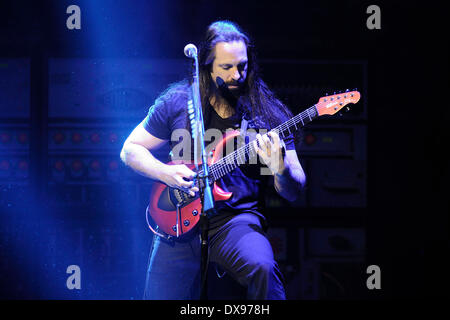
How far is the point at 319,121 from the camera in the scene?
3.61 m

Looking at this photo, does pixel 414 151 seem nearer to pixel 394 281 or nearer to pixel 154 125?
pixel 394 281

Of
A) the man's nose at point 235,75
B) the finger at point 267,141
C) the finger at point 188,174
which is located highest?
the man's nose at point 235,75

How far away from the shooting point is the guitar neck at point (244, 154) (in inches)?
86.2

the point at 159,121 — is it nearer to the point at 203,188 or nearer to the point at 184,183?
the point at 184,183

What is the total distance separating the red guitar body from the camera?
7.14 ft

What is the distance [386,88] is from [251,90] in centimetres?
161

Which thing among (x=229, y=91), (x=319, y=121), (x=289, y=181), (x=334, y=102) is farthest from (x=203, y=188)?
(x=319, y=121)

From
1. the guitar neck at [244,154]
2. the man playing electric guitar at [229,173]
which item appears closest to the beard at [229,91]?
the man playing electric guitar at [229,173]

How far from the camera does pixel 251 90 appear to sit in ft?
7.98

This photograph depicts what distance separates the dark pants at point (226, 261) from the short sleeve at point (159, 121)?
21.0 inches

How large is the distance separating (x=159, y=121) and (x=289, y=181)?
74cm

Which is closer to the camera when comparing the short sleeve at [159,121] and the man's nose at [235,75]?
the man's nose at [235,75]

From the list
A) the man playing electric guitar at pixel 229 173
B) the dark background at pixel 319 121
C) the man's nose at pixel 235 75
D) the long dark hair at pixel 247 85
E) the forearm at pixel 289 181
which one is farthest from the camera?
the dark background at pixel 319 121

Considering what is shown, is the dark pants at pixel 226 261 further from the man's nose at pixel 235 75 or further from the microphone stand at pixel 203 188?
the man's nose at pixel 235 75
